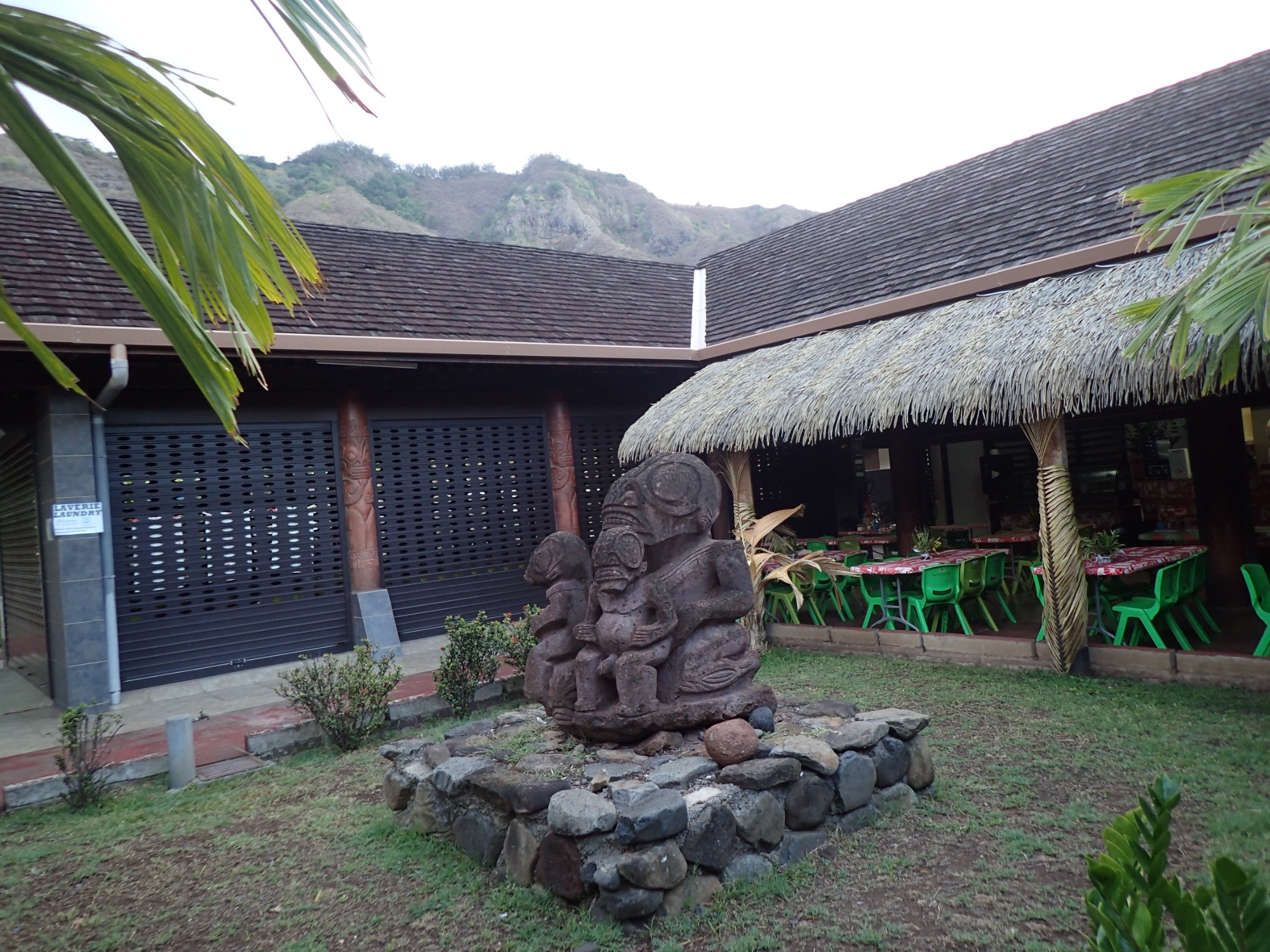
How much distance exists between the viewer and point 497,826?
13.5 feet

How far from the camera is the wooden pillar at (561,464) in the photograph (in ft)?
35.6

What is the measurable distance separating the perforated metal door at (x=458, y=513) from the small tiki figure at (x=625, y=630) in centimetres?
548

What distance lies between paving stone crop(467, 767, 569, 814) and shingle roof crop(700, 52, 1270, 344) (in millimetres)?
6980

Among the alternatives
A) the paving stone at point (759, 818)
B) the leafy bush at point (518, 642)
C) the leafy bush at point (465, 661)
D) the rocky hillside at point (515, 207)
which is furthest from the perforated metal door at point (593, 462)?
the rocky hillside at point (515, 207)

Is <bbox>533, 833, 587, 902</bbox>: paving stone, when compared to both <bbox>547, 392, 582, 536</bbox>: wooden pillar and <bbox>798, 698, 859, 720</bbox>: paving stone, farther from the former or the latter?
<bbox>547, 392, 582, 536</bbox>: wooden pillar

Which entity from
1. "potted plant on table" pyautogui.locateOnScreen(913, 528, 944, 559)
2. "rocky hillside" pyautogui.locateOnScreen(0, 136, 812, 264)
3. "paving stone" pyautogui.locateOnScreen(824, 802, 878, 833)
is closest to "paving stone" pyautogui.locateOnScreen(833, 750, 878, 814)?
"paving stone" pyautogui.locateOnScreen(824, 802, 878, 833)

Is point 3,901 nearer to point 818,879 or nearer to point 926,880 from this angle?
point 818,879

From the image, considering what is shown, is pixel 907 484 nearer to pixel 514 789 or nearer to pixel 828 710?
pixel 828 710

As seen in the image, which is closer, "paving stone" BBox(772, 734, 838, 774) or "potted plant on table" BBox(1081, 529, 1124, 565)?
"paving stone" BBox(772, 734, 838, 774)

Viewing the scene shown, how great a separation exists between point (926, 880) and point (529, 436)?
8.02 meters

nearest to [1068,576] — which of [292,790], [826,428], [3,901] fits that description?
[826,428]

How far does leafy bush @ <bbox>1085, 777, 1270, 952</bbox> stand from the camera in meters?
1.02

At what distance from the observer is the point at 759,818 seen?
153 inches

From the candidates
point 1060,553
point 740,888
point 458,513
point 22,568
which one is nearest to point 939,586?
point 1060,553
